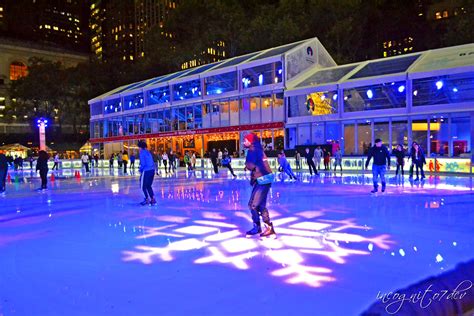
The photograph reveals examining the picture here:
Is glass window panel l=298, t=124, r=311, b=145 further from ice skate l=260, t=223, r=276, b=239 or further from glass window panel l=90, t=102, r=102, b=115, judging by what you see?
glass window panel l=90, t=102, r=102, b=115

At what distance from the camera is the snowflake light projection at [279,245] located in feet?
15.0

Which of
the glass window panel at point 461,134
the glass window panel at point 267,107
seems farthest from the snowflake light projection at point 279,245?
the glass window panel at point 267,107

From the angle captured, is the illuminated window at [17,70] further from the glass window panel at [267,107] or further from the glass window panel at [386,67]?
the glass window panel at [386,67]

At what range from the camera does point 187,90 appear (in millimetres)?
37781

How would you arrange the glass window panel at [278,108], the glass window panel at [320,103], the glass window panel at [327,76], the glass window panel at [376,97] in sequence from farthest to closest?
the glass window panel at [278,108]
the glass window panel at [327,76]
the glass window panel at [320,103]
the glass window panel at [376,97]

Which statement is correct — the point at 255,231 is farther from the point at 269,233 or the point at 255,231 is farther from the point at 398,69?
the point at 398,69

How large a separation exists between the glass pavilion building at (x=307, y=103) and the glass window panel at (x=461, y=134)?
0.05m

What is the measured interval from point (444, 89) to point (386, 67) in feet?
14.9

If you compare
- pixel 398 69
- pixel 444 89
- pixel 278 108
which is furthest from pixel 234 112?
pixel 444 89

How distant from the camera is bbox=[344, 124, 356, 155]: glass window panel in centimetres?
2708

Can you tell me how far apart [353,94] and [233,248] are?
900 inches

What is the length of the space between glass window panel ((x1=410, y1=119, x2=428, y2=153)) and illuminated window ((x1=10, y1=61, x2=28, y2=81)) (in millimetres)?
68510

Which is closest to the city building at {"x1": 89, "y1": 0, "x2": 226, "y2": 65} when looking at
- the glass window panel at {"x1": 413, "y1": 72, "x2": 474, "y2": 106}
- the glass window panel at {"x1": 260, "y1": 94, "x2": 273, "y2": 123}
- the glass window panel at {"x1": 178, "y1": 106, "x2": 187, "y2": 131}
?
the glass window panel at {"x1": 178, "y1": 106, "x2": 187, "y2": 131}

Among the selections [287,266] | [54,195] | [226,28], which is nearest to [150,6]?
[226,28]
